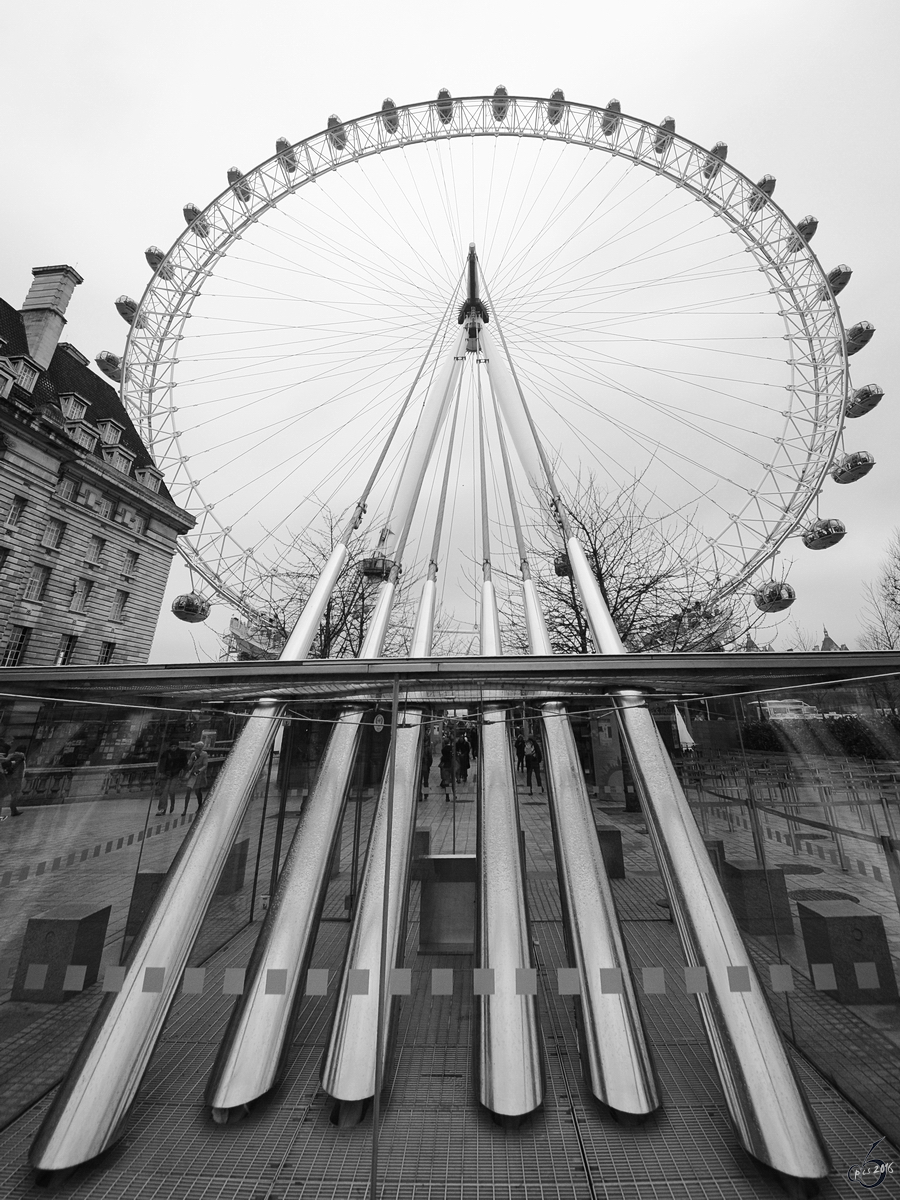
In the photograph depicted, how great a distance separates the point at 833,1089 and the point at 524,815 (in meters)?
2.89

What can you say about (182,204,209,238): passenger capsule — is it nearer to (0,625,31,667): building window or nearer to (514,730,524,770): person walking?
(514,730,524,770): person walking

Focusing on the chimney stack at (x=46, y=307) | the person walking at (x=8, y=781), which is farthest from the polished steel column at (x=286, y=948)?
the chimney stack at (x=46, y=307)

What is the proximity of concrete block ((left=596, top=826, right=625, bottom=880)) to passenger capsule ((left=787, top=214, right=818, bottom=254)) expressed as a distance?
20950mm

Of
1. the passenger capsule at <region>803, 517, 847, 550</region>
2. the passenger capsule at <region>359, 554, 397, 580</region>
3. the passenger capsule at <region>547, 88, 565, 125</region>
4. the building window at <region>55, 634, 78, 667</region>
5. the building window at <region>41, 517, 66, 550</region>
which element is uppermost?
the passenger capsule at <region>547, 88, 565, 125</region>

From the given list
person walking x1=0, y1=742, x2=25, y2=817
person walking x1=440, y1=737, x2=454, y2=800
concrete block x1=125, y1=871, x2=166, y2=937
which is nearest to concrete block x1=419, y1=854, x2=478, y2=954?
person walking x1=440, y1=737, x2=454, y2=800

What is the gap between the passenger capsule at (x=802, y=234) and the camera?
1818 centimetres

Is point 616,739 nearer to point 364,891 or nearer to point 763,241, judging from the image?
point 364,891

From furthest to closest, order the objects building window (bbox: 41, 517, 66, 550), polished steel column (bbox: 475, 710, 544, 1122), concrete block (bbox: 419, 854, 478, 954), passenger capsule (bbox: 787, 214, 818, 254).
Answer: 1. building window (bbox: 41, 517, 66, 550)
2. passenger capsule (bbox: 787, 214, 818, 254)
3. concrete block (bbox: 419, 854, 478, 954)
4. polished steel column (bbox: 475, 710, 544, 1122)

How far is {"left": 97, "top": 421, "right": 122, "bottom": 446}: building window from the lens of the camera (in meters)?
36.5

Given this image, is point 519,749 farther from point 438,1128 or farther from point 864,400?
point 864,400

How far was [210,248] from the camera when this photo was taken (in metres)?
19.7

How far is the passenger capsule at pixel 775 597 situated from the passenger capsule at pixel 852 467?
13.0 feet

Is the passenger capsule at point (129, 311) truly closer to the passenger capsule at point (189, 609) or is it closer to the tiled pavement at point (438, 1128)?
the passenger capsule at point (189, 609)

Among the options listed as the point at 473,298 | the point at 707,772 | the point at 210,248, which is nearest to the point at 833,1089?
the point at 707,772
